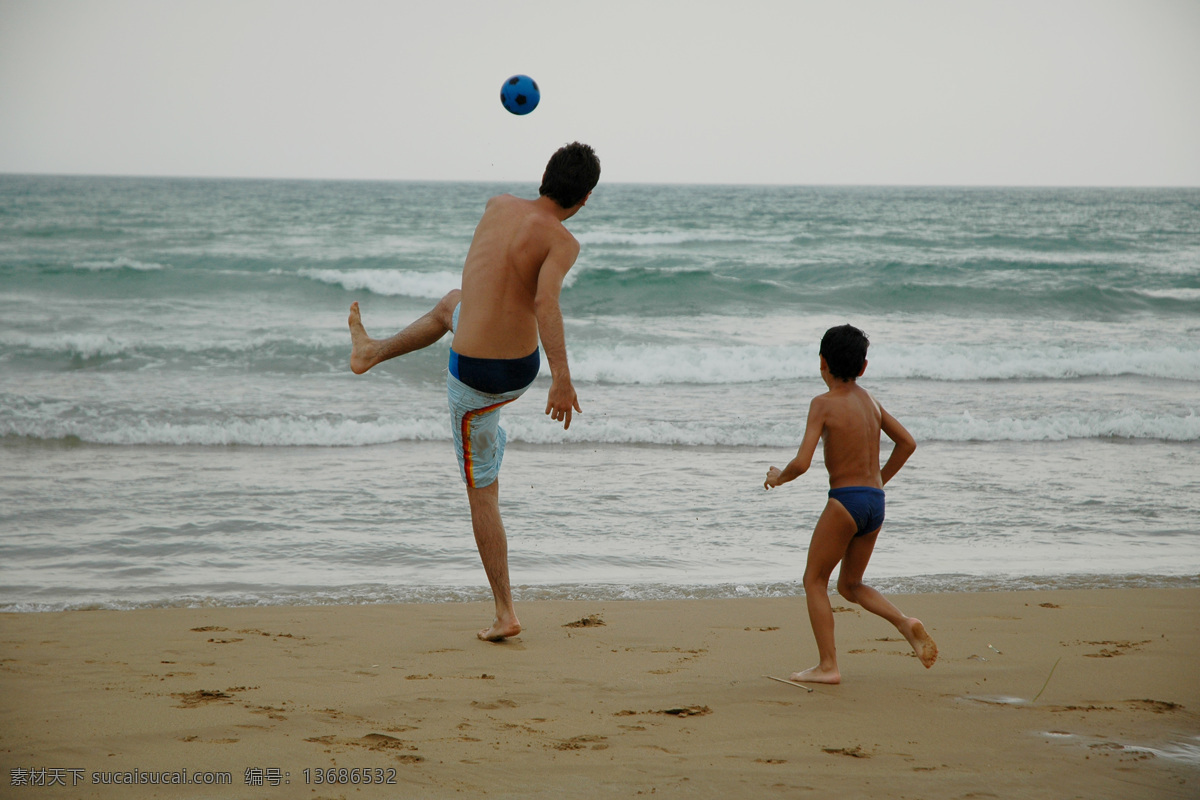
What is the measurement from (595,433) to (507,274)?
4.81 m

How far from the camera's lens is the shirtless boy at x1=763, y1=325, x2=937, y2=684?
3260 millimetres

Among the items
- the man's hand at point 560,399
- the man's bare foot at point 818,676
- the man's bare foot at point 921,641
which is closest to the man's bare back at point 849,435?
the man's bare foot at point 921,641

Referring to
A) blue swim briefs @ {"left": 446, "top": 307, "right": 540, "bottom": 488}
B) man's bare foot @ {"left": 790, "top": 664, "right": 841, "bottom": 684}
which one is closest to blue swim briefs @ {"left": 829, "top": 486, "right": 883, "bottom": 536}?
man's bare foot @ {"left": 790, "top": 664, "right": 841, "bottom": 684}

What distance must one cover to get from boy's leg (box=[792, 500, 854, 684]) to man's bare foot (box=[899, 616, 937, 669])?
0.27 metres

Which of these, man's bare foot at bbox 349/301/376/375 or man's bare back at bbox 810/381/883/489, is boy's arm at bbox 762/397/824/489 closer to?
man's bare back at bbox 810/381/883/489

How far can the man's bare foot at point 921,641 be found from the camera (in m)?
3.18

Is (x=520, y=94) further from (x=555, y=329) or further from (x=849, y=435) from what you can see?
(x=849, y=435)

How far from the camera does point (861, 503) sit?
325 centimetres

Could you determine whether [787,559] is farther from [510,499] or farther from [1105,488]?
[1105,488]

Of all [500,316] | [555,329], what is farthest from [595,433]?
[555,329]

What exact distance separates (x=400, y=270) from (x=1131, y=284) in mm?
16571

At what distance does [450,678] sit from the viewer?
3328mm

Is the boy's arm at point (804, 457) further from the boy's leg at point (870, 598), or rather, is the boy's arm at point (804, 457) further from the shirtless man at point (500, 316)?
the shirtless man at point (500, 316)

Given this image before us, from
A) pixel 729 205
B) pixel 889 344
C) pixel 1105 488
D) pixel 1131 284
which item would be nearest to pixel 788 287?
pixel 889 344
